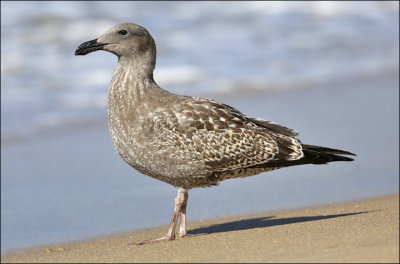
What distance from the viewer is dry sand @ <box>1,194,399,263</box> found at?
5195 mm

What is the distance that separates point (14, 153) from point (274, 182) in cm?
380

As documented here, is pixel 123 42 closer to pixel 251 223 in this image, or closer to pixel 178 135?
pixel 178 135

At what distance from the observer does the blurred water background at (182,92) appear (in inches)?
349

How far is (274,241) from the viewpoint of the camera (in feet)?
19.1

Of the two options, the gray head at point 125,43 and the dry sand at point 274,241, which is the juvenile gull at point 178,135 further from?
the dry sand at point 274,241

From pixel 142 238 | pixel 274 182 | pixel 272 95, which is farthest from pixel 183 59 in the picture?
pixel 142 238

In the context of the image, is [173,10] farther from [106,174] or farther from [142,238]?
[142,238]

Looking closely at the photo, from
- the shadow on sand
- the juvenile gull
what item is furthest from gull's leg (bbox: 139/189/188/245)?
the shadow on sand

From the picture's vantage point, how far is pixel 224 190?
9.40 metres

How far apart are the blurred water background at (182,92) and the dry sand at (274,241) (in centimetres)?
46

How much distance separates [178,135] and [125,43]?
104cm

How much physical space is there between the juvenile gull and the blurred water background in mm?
1377

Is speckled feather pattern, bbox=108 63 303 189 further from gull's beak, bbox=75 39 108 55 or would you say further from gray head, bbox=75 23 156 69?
gull's beak, bbox=75 39 108 55

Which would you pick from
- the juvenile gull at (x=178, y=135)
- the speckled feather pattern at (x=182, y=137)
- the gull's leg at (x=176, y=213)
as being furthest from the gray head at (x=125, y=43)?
the gull's leg at (x=176, y=213)
